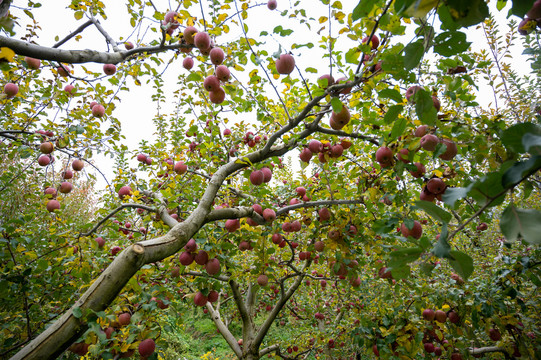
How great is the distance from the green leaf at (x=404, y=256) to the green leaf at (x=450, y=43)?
0.58 m

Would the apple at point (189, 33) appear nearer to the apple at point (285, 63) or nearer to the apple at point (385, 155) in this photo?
the apple at point (285, 63)

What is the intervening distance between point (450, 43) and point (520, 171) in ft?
1.58

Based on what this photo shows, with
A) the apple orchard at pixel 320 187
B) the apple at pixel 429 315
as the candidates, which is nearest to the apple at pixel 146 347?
the apple orchard at pixel 320 187

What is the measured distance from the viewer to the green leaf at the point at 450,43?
72 cm

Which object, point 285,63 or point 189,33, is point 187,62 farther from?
point 285,63

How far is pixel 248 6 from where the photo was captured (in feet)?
5.98

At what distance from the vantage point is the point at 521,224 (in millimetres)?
488

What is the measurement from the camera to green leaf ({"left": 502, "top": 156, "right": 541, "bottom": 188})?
1.39ft

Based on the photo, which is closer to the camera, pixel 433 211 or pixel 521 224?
pixel 521 224

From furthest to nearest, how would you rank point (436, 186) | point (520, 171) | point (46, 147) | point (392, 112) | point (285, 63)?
point (46, 147)
point (285, 63)
point (436, 186)
point (392, 112)
point (520, 171)

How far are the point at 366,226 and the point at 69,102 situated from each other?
3.43 m

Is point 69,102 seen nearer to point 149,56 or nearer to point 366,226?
point 149,56

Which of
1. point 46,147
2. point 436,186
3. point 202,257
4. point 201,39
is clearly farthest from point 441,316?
point 46,147

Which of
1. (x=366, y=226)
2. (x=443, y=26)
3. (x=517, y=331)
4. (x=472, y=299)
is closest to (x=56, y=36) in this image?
(x=443, y=26)
